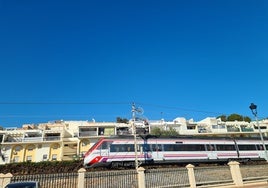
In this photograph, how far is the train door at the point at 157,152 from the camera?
23.9 meters

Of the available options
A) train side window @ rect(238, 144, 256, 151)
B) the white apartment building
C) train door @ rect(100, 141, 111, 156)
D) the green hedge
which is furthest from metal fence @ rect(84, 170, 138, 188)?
train side window @ rect(238, 144, 256, 151)

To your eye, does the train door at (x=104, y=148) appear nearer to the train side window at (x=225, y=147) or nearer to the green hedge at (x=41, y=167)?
the green hedge at (x=41, y=167)

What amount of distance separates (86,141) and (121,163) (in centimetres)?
Result: 1912

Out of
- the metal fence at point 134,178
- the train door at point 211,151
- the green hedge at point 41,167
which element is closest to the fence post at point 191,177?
the metal fence at point 134,178

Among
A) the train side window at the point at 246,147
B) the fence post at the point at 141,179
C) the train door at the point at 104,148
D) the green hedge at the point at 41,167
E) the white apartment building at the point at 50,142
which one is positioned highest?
the white apartment building at the point at 50,142

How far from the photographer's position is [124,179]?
1284 centimetres

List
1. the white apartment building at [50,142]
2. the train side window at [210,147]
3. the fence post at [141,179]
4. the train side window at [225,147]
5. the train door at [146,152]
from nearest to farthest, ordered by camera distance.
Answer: the fence post at [141,179] < the train door at [146,152] < the train side window at [210,147] < the train side window at [225,147] < the white apartment building at [50,142]

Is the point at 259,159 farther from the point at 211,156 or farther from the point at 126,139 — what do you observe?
the point at 126,139

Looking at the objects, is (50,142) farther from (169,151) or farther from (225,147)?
(225,147)

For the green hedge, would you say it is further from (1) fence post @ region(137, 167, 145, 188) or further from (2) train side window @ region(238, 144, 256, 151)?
(2) train side window @ region(238, 144, 256, 151)

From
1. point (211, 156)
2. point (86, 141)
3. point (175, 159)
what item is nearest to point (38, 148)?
point (86, 141)

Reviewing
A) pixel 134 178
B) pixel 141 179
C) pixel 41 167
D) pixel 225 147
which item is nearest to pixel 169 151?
pixel 225 147

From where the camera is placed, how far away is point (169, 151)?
24.5 metres

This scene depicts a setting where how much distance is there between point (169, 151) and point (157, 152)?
1467 millimetres
